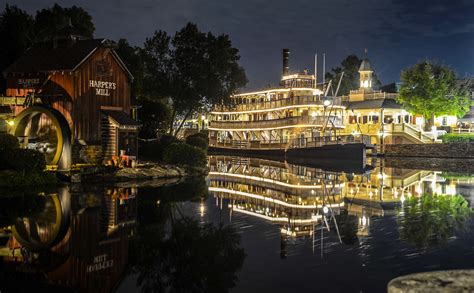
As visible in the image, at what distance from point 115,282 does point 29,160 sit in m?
18.1

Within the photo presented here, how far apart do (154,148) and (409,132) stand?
38401 mm

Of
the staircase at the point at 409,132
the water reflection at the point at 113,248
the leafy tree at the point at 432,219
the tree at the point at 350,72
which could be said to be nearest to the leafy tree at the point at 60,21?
the water reflection at the point at 113,248

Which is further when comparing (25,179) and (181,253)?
(25,179)

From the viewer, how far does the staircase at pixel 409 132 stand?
67875 mm

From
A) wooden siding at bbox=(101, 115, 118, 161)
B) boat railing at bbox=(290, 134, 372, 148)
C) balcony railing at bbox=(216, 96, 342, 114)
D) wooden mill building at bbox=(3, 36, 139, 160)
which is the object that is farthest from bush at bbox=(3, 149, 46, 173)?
balcony railing at bbox=(216, 96, 342, 114)

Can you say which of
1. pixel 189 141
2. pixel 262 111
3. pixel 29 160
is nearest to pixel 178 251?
pixel 29 160

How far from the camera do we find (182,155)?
39.3m

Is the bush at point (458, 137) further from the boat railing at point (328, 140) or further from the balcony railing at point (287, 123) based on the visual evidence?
the balcony railing at point (287, 123)

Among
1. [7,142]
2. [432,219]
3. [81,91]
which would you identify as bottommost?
[432,219]

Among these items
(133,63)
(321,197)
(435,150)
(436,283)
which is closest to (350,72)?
(435,150)

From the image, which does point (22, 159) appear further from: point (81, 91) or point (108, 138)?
point (108, 138)

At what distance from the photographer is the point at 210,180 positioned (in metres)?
36.3

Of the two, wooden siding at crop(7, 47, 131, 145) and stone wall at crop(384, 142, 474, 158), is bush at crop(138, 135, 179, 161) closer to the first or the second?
wooden siding at crop(7, 47, 131, 145)

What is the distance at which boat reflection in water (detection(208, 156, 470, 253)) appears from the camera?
19.0 metres
